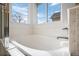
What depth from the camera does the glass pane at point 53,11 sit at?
139 cm

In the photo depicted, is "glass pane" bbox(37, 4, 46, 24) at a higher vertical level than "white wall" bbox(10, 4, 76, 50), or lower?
higher

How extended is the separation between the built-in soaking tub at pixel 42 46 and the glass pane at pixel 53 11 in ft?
0.72

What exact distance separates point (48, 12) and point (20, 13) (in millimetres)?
305

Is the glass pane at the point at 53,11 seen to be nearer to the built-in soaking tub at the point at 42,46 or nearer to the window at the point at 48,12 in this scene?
the window at the point at 48,12

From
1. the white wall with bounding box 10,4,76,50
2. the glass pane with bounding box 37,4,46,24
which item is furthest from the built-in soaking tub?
the glass pane with bounding box 37,4,46,24

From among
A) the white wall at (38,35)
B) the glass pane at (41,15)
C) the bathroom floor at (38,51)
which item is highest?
the glass pane at (41,15)

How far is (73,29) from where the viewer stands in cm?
138

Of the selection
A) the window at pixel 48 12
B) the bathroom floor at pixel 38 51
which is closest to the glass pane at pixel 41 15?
the window at pixel 48 12

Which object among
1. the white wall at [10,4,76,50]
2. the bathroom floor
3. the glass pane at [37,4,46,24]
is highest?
the glass pane at [37,4,46,24]

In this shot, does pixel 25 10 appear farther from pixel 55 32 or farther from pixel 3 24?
pixel 55 32

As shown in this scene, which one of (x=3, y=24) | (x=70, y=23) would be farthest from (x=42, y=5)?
(x=3, y=24)

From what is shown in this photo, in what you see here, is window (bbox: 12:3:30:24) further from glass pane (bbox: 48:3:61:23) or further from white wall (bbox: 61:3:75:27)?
white wall (bbox: 61:3:75:27)

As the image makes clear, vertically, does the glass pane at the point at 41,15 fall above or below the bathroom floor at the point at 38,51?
above

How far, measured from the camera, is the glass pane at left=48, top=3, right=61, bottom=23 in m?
1.39
